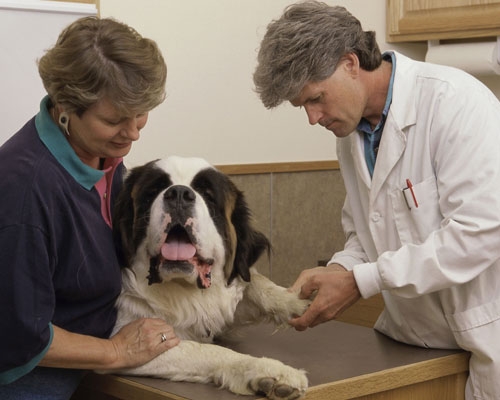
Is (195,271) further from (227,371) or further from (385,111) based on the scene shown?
(385,111)

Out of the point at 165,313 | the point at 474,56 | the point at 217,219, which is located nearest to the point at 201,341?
the point at 165,313

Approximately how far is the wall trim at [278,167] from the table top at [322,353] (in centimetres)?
90

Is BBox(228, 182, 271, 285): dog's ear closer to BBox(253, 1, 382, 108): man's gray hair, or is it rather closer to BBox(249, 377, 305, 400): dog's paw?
BBox(253, 1, 382, 108): man's gray hair

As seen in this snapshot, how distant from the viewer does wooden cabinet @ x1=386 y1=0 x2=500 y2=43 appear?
2.99 meters

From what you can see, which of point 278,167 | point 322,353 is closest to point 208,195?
point 322,353

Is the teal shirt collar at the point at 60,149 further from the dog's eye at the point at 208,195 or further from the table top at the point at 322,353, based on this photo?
the table top at the point at 322,353

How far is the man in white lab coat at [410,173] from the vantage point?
1.65 metres

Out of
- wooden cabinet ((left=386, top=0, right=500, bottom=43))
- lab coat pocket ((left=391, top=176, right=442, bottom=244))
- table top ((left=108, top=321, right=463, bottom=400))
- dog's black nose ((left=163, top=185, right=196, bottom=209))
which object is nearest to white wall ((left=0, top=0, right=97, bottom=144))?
dog's black nose ((left=163, top=185, right=196, bottom=209))

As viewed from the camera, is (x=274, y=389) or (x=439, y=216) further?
(x=439, y=216)

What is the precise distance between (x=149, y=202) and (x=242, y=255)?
0.76 ft

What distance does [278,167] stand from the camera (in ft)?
9.82

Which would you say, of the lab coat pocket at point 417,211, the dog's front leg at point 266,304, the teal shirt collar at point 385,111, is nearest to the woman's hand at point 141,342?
the dog's front leg at point 266,304

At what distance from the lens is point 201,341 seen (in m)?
1.76

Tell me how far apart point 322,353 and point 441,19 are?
1715 mm
